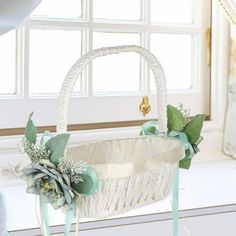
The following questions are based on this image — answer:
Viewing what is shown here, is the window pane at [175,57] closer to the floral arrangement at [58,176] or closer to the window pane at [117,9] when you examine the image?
the window pane at [117,9]

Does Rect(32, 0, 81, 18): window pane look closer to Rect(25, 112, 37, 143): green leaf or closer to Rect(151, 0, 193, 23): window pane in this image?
Rect(151, 0, 193, 23): window pane

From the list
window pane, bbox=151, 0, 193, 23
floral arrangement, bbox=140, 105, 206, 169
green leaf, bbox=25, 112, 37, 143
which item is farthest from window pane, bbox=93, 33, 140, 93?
green leaf, bbox=25, 112, 37, 143

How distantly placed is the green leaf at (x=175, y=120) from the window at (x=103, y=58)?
1.73ft

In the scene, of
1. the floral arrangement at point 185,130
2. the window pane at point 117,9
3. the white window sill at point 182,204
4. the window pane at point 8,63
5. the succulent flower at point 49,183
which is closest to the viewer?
the succulent flower at point 49,183

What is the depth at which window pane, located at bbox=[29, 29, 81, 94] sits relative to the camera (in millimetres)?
1441

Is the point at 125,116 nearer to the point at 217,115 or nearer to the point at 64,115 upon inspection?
the point at 217,115

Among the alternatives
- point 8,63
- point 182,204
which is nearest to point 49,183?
point 182,204

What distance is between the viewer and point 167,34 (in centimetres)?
163

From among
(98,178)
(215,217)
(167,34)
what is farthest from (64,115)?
(167,34)

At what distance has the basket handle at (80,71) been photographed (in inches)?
32.4

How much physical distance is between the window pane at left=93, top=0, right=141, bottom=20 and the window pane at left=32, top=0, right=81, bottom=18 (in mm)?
56

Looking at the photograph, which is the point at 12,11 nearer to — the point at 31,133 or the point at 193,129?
the point at 31,133

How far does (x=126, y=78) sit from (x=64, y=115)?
0.78 m

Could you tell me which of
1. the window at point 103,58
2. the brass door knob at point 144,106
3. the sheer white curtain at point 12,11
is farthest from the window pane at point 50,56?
the sheer white curtain at point 12,11
